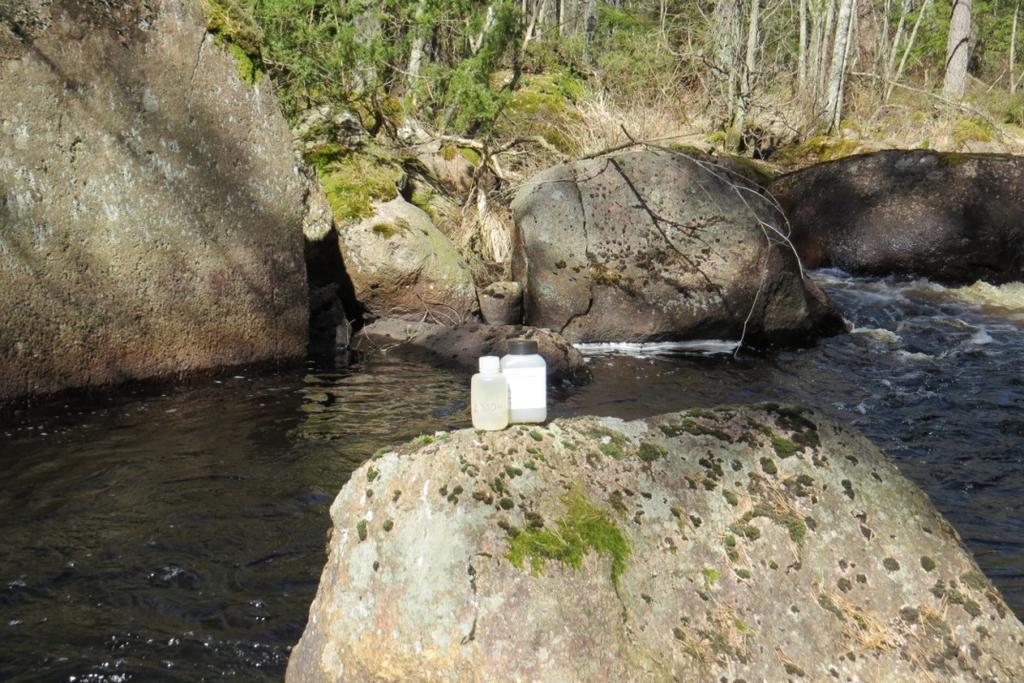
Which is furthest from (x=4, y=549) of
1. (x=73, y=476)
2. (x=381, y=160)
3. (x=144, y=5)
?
(x=381, y=160)

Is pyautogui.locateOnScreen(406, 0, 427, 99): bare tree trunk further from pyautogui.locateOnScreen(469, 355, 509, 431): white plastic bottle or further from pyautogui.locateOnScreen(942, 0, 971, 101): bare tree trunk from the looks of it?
pyautogui.locateOnScreen(942, 0, 971, 101): bare tree trunk

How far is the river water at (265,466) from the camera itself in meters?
3.34

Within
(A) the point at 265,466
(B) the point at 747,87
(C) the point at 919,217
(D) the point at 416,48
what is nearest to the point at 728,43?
(B) the point at 747,87

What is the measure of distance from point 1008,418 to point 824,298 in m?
3.04

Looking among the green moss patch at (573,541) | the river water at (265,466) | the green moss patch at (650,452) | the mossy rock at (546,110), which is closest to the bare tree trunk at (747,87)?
the mossy rock at (546,110)

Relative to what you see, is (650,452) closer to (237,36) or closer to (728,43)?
(237,36)

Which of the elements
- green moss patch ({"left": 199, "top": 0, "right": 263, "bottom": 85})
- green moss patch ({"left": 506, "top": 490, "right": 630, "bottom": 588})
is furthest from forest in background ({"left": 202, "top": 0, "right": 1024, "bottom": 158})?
green moss patch ({"left": 506, "top": 490, "right": 630, "bottom": 588})

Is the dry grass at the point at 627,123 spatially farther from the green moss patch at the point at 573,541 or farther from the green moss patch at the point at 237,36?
the green moss patch at the point at 573,541

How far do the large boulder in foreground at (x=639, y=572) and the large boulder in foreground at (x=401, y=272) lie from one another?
5.86 meters

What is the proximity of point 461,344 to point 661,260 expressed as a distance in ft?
7.48

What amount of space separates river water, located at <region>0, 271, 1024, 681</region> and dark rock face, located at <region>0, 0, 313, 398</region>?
37 cm

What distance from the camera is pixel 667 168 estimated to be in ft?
30.3

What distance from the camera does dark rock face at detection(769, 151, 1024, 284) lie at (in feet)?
36.6

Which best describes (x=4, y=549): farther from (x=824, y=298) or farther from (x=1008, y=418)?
(x=824, y=298)
